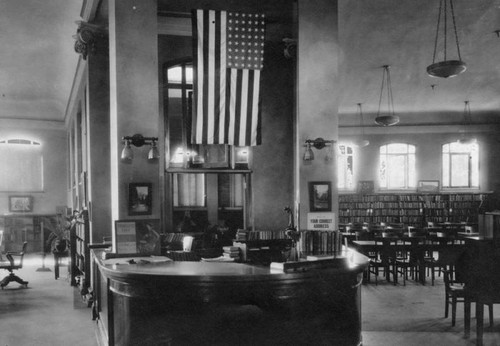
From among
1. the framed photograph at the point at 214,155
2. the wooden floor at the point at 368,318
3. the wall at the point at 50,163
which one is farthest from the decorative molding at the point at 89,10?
the wall at the point at 50,163

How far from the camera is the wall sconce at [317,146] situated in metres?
6.93

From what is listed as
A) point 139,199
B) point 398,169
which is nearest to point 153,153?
point 139,199

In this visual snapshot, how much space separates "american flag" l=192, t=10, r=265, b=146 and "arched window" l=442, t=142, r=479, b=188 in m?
13.8

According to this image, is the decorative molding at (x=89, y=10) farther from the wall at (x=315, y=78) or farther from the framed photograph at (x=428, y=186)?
the framed photograph at (x=428, y=186)

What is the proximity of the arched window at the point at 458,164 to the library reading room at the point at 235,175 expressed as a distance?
290 cm

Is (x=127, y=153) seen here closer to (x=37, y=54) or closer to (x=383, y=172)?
(x=37, y=54)

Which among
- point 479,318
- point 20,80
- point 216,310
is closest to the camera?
point 216,310

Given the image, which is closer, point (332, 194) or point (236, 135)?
point (236, 135)

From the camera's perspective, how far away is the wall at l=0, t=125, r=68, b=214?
682 inches

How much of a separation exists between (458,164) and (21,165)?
54.2 feet

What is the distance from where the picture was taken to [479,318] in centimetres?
565

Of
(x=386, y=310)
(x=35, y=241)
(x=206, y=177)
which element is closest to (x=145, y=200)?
(x=206, y=177)

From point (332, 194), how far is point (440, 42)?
6.27 metres

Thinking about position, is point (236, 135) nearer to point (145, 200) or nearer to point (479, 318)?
point (145, 200)
